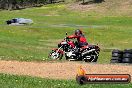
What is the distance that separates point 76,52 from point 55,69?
588 cm

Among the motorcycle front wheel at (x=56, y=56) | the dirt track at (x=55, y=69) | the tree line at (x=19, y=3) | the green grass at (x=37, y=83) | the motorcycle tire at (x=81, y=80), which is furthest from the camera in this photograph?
the tree line at (x=19, y=3)

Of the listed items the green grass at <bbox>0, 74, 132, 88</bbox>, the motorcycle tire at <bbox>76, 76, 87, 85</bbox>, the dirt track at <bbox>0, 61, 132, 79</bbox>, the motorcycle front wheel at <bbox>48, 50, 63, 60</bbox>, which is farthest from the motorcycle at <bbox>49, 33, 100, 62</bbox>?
the motorcycle tire at <bbox>76, 76, 87, 85</bbox>

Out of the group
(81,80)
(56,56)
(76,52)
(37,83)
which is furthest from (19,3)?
(81,80)

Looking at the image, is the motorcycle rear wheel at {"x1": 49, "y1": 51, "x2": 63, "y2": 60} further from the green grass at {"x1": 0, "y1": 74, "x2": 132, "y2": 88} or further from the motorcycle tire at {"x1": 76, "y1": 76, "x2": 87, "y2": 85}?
the motorcycle tire at {"x1": 76, "y1": 76, "x2": 87, "y2": 85}

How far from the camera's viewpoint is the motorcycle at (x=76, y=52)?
2631 cm

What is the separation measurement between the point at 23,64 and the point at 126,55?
6142mm

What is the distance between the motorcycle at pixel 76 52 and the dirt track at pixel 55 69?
3612 mm

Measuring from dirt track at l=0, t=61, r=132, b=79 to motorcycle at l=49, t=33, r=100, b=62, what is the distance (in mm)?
3612

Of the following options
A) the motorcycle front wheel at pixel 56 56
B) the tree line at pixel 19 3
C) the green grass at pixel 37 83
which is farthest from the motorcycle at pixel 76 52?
the tree line at pixel 19 3

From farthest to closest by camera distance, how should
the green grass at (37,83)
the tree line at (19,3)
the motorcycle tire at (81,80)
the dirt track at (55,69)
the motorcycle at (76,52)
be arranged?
the tree line at (19,3)
the motorcycle at (76,52)
the dirt track at (55,69)
the green grass at (37,83)
the motorcycle tire at (81,80)

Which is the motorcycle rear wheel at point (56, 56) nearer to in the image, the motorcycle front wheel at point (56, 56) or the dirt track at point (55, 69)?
the motorcycle front wheel at point (56, 56)

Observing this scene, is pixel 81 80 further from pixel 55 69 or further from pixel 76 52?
pixel 76 52

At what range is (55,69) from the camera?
20984 mm

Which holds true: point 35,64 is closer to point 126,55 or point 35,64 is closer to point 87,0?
point 126,55
